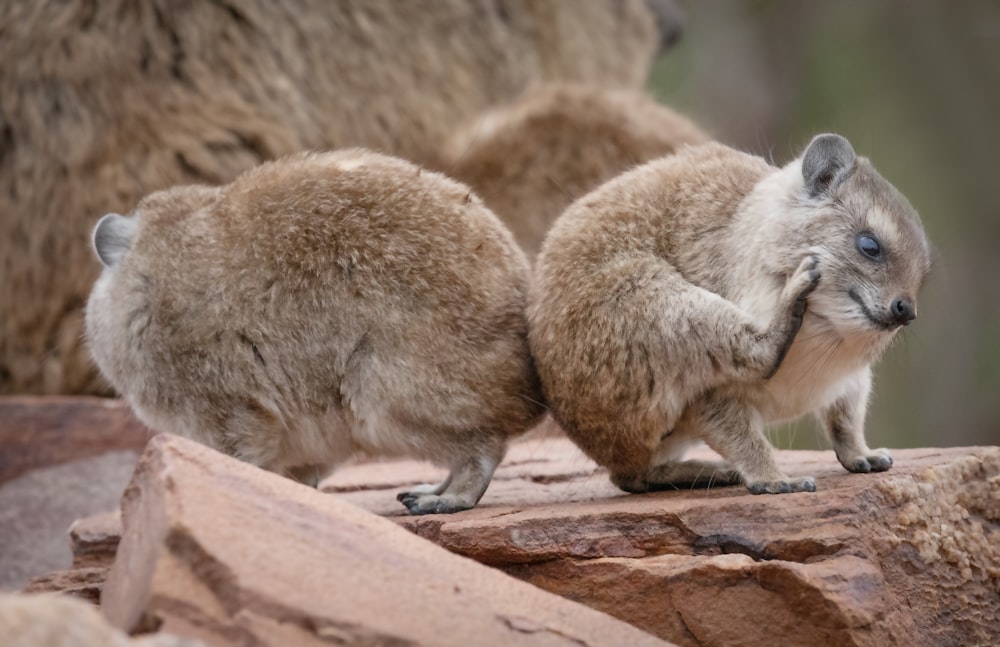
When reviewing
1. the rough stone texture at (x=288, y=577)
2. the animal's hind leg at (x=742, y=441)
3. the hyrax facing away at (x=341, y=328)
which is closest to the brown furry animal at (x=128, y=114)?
the hyrax facing away at (x=341, y=328)

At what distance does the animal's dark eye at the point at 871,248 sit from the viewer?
420 cm

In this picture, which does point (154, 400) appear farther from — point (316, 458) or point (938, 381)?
point (938, 381)

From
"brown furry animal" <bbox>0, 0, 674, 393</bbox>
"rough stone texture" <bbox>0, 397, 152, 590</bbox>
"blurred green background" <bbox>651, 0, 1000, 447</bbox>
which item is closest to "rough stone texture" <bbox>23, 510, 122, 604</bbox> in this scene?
Result: "rough stone texture" <bbox>0, 397, 152, 590</bbox>

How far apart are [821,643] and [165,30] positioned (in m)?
5.96

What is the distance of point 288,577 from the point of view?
133 inches

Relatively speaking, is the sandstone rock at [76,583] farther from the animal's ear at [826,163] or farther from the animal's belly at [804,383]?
the animal's ear at [826,163]

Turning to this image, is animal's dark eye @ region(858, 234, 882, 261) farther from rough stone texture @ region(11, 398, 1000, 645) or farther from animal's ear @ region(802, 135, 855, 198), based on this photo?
rough stone texture @ region(11, 398, 1000, 645)

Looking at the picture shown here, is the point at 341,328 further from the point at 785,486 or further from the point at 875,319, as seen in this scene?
the point at 875,319

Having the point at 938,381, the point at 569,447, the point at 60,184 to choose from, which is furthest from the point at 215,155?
the point at 938,381

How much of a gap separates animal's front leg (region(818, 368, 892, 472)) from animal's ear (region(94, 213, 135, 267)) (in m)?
2.66

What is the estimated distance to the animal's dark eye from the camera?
4199mm

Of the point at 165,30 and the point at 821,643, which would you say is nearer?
the point at 821,643

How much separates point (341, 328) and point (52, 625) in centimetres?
204

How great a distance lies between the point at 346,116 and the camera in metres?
9.12
